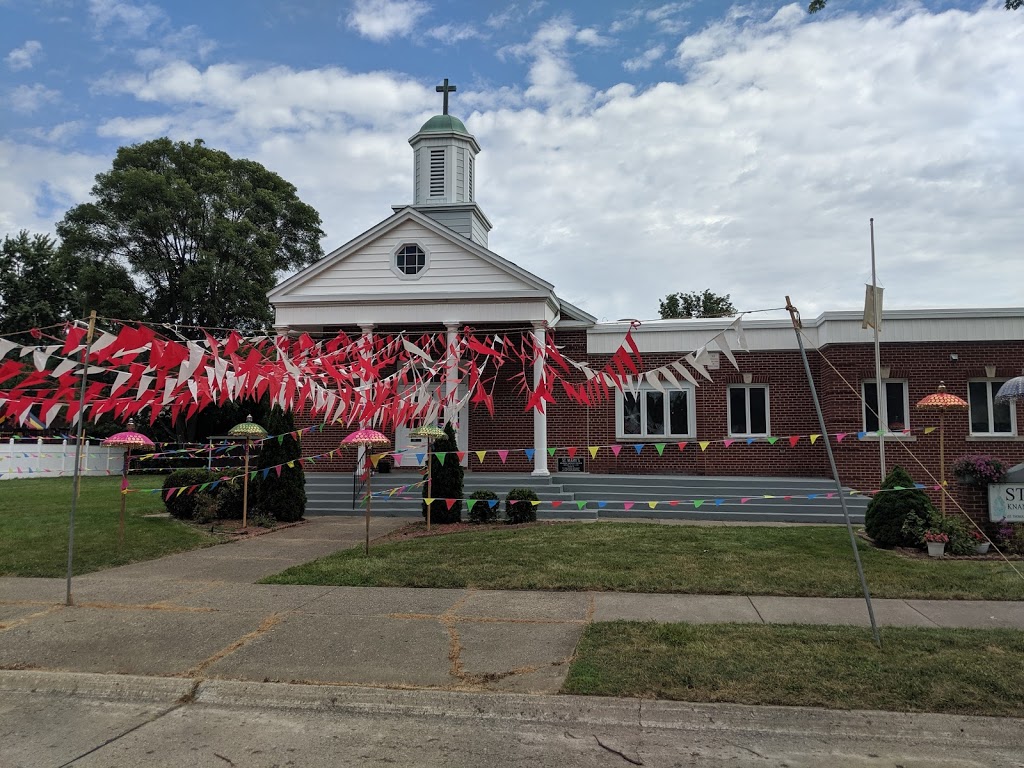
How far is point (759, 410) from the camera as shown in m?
18.6

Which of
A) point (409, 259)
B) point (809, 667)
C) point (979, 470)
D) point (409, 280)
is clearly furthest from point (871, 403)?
point (809, 667)

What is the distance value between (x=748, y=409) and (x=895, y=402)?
3433 millimetres

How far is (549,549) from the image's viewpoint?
1066 cm

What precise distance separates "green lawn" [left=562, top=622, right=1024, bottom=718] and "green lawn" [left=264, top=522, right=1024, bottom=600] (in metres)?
1.81

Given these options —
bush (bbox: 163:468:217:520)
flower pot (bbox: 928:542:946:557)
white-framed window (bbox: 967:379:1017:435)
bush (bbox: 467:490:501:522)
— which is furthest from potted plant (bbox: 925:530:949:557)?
bush (bbox: 163:468:217:520)

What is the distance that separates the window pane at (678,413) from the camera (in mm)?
19000

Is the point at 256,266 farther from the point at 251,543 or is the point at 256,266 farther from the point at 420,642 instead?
the point at 420,642

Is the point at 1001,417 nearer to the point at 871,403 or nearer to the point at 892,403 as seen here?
the point at 892,403

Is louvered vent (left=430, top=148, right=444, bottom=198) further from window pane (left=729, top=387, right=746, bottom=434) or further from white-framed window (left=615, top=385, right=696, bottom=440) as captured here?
window pane (left=729, top=387, right=746, bottom=434)

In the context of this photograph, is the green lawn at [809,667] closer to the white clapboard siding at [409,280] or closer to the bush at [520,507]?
the bush at [520,507]

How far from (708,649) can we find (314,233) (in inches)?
1419

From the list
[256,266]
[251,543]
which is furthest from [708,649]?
[256,266]

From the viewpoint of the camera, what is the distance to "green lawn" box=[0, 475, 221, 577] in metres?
10.2

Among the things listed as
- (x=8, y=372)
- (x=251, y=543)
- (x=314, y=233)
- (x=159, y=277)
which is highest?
(x=314, y=233)
